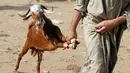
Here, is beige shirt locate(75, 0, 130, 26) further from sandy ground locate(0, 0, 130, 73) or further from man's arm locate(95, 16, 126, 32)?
sandy ground locate(0, 0, 130, 73)

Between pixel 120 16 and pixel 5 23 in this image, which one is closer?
pixel 120 16

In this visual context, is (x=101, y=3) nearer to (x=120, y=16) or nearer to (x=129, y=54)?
(x=120, y=16)

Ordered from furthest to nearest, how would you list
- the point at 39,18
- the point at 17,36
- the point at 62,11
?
1. the point at 62,11
2. the point at 17,36
3. the point at 39,18

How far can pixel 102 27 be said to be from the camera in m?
3.98

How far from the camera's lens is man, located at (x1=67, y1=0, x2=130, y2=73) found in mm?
4008

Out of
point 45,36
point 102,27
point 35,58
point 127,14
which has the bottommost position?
point 35,58

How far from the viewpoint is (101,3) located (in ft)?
13.2

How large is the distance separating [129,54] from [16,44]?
2516 millimetres

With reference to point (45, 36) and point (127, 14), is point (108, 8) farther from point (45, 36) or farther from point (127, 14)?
point (45, 36)

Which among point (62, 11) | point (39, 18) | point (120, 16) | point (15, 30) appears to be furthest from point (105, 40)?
point (62, 11)

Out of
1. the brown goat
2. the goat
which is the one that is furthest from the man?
the brown goat

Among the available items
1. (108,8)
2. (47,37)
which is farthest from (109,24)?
(47,37)

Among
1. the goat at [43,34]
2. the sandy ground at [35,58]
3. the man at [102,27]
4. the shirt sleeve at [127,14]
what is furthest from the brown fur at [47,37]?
the shirt sleeve at [127,14]

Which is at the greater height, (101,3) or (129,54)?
(101,3)
